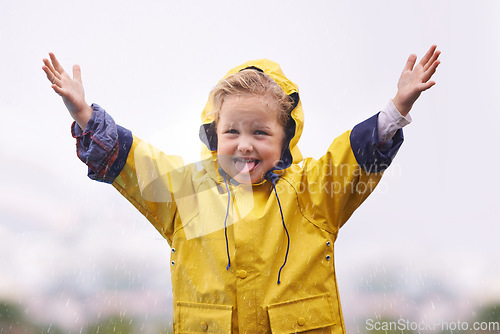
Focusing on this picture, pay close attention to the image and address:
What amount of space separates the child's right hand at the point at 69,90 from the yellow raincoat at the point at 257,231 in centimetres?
30

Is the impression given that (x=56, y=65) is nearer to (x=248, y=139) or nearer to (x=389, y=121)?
(x=248, y=139)

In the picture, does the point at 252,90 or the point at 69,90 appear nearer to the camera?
the point at 69,90

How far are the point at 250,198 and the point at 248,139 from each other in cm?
32

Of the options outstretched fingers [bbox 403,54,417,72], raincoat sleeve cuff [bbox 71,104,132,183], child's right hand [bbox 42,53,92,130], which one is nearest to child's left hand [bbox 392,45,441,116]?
outstretched fingers [bbox 403,54,417,72]

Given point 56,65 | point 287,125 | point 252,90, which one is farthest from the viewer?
point 287,125

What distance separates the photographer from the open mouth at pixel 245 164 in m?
2.61

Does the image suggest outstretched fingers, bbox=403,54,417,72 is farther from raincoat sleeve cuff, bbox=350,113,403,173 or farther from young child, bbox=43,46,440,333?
raincoat sleeve cuff, bbox=350,113,403,173

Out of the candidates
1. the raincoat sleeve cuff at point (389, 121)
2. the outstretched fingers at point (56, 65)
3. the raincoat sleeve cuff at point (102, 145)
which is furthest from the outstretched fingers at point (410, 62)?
the outstretched fingers at point (56, 65)

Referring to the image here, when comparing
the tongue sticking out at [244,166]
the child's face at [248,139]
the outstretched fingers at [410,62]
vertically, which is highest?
the outstretched fingers at [410,62]

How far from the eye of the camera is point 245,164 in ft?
8.59

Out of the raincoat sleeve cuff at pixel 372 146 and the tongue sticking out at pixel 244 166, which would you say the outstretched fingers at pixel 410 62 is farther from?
the tongue sticking out at pixel 244 166

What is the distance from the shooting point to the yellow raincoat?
2.40 meters

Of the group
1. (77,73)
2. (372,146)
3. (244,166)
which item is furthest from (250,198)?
(77,73)

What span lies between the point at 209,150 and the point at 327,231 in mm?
868
